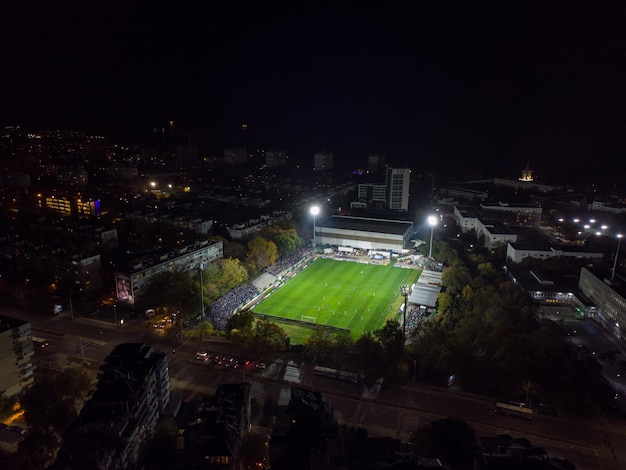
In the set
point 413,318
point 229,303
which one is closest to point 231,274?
point 229,303

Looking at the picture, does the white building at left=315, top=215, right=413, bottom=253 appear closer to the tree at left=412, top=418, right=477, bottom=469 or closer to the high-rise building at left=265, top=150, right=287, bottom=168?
the tree at left=412, top=418, right=477, bottom=469

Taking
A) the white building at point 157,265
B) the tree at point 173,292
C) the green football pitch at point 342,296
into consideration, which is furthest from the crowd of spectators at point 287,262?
the tree at point 173,292

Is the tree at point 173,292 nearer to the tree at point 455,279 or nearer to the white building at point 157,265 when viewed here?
the white building at point 157,265

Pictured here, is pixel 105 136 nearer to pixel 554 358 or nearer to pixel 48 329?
pixel 48 329

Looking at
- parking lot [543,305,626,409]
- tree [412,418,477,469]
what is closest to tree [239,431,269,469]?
tree [412,418,477,469]

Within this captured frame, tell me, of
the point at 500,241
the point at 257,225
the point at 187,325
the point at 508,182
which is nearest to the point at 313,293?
the point at 187,325

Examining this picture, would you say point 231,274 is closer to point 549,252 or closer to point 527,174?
point 549,252
